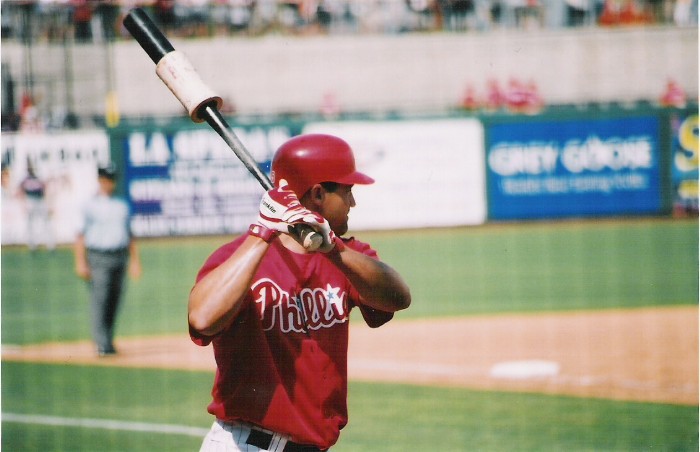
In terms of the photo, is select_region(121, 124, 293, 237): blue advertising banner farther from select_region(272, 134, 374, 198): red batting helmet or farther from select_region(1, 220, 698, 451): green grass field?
select_region(272, 134, 374, 198): red batting helmet

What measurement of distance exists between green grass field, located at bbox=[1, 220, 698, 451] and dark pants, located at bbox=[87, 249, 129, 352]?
0.58 meters

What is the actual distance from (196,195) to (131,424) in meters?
13.5

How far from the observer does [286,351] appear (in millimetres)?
3426

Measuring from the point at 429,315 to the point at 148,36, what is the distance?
989 centimetres

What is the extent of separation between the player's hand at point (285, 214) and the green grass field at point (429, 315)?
4.29 metres

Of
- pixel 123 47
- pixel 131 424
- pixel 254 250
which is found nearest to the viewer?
pixel 254 250

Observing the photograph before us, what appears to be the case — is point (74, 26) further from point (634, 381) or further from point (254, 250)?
point (254, 250)

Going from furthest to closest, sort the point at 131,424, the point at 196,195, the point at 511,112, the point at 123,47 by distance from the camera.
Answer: the point at 123,47, the point at 511,112, the point at 196,195, the point at 131,424

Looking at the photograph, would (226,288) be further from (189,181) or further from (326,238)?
(189,181)

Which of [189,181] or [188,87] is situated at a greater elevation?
[188,87]

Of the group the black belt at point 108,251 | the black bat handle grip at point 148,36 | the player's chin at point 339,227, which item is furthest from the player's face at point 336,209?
the black belt at point 108,251

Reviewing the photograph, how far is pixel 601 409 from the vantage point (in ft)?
26.7

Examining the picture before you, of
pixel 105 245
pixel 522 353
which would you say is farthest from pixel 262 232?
pixel 522 353

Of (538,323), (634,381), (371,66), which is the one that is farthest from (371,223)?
(634,381)
